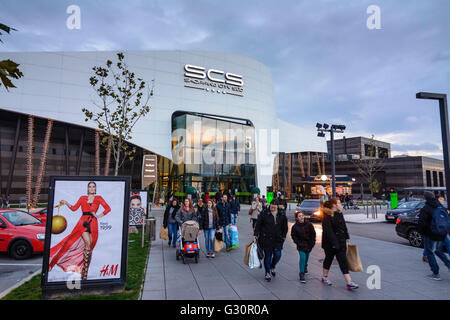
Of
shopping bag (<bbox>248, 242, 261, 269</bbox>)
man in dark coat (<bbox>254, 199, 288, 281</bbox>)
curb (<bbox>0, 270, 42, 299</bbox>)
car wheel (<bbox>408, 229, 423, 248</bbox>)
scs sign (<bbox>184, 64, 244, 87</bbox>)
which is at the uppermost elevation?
scs sign (<bbox>184, 64, 244, 87</bbox>)

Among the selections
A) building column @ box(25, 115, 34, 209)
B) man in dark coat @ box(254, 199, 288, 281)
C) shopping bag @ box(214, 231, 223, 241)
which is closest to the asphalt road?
shopping bag @ box(214, 231, 223, 241)

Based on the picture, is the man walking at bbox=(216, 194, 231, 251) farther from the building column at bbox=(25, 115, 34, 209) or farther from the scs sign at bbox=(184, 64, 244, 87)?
the scs sign at bbox=(184, 64, 244, 87)

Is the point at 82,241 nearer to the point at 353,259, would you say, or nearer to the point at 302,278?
the point at 302,278

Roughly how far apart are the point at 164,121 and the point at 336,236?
3411 cm

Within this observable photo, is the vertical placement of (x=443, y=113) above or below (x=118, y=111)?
below

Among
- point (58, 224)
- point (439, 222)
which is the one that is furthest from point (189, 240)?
point (439, 222)

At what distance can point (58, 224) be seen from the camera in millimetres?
5117

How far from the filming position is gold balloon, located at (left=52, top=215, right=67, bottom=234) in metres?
5.09

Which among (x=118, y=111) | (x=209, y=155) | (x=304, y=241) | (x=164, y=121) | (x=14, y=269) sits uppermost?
(x=164, y=121)

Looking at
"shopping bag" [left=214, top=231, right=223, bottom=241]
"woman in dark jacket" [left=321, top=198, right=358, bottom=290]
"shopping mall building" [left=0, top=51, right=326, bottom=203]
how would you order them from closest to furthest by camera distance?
"woman in dark jacket" [left=321, top=198, right=358, bottom=290]
"shopping bag" [left=214, top=231, right=223, bottom=241]
"shopping mall building" [left=0, top=51, right=326, bottom=203]

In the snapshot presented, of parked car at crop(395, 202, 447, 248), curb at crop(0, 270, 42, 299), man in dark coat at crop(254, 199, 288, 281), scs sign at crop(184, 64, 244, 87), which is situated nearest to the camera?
curb at crop(0, 270, 42, 299)

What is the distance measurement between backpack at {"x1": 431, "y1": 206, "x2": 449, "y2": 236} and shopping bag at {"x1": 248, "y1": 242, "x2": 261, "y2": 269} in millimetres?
4116

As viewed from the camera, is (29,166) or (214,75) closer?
(29,166)
